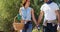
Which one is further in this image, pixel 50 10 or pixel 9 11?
pixel 9 11

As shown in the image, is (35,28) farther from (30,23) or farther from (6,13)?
(6,13)

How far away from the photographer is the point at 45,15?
1.89m

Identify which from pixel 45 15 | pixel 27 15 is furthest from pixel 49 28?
pixel 27 15

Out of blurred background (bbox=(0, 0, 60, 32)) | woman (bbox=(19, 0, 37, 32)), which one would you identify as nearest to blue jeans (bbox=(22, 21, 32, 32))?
woman (bbox=(19, 0, 37, 32))

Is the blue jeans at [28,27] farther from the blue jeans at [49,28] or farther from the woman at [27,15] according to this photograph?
the blue jeans at [49,28]

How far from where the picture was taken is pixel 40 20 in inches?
75.0

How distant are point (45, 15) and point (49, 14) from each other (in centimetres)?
5

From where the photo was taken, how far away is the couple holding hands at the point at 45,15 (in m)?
1.87

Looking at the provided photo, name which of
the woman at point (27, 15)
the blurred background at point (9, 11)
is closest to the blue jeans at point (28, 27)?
the woman at point (27, 15)

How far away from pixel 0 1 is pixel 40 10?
451 mm

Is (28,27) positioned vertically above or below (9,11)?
below

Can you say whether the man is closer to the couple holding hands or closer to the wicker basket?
the couple holding hands

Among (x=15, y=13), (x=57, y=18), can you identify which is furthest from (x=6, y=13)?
(x=57, y=18)

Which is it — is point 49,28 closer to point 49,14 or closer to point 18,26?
point 49,14
